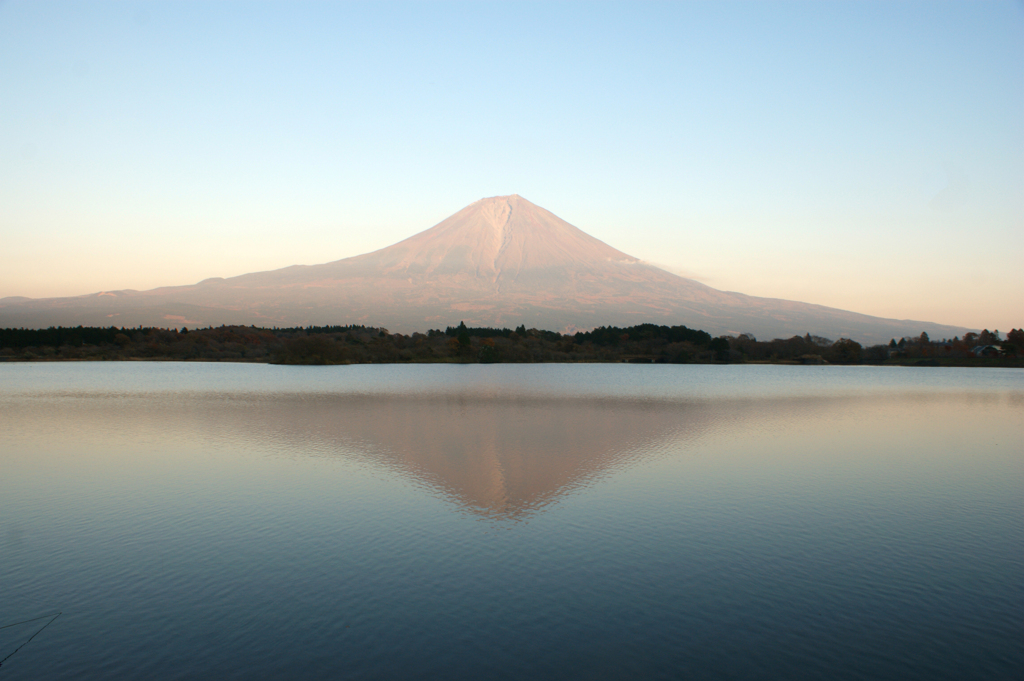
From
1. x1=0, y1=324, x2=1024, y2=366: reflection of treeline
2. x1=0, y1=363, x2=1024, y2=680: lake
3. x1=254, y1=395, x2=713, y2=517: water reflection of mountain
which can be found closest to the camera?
x1=0, y1=363, x2=1024, y2=680: lake

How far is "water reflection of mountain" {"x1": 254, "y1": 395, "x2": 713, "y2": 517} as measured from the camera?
14.6m

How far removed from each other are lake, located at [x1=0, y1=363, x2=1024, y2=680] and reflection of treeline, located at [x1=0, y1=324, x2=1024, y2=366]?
3809 inches

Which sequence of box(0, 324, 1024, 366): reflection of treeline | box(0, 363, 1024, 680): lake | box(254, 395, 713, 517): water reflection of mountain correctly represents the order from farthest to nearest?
1. box(0, 324, 1024, 366): reflection of treeline
2. box(254, 395, 713, 517): water reflection of mountain
3. box(0, 363, 1024, 680): lake

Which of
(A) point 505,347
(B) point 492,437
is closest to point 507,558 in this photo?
(B) point 492,437

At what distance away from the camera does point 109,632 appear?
22.3ft

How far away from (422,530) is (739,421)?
2127 cm

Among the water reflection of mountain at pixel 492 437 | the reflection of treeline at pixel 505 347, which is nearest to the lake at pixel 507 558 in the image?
the water reflection of mountain at pixel 492 437

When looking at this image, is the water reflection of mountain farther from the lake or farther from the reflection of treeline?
the reflection of treeline

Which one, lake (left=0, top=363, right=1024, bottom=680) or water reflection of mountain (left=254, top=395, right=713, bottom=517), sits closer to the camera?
lake (left=0, top=363, right=1024, bottom=680)

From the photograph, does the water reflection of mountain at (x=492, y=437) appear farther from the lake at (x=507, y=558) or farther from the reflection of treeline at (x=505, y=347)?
the reflection of treeline at (x=505, y=347)

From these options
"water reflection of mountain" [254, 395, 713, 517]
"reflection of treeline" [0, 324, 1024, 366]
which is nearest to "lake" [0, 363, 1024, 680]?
"water reflection of mountain" [254, 395, 713, 517]

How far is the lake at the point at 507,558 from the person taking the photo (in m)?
6.38

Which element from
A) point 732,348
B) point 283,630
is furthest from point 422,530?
point 732,348

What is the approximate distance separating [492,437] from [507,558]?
42.2 feet
